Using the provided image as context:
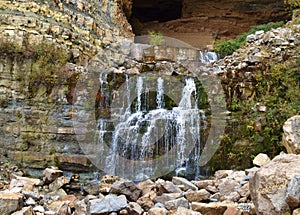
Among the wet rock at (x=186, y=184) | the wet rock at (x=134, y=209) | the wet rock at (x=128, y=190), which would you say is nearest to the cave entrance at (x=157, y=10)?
the wet rock at (x=186, y=184)

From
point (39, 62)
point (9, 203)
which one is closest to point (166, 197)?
point (9, 203)

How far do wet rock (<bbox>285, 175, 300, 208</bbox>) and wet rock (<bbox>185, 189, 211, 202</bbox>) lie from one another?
5.64 feet

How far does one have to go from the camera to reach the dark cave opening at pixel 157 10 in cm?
1642

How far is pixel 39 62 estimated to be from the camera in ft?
28.8

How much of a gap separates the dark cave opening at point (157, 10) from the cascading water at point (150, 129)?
8.55 meters

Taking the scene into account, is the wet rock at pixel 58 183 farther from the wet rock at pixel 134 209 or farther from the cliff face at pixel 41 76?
the wet rock at pixel 134 209

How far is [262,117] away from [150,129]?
252cm

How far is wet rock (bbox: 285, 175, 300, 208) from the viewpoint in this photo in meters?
2.89

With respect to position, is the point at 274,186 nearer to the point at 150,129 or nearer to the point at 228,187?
the point at 228,187

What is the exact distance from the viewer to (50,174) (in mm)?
7129

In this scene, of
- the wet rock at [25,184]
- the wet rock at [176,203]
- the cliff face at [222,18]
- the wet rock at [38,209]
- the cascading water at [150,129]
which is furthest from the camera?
the cliff face at [222,18]

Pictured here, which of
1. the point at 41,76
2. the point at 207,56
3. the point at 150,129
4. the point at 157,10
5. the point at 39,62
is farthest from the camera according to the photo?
the point at 157,10

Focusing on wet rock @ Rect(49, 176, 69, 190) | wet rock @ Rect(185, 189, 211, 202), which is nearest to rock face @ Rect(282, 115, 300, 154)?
wet rock @ Rect(185, 189, 211, 202)

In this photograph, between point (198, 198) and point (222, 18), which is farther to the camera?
point (222, 18)
